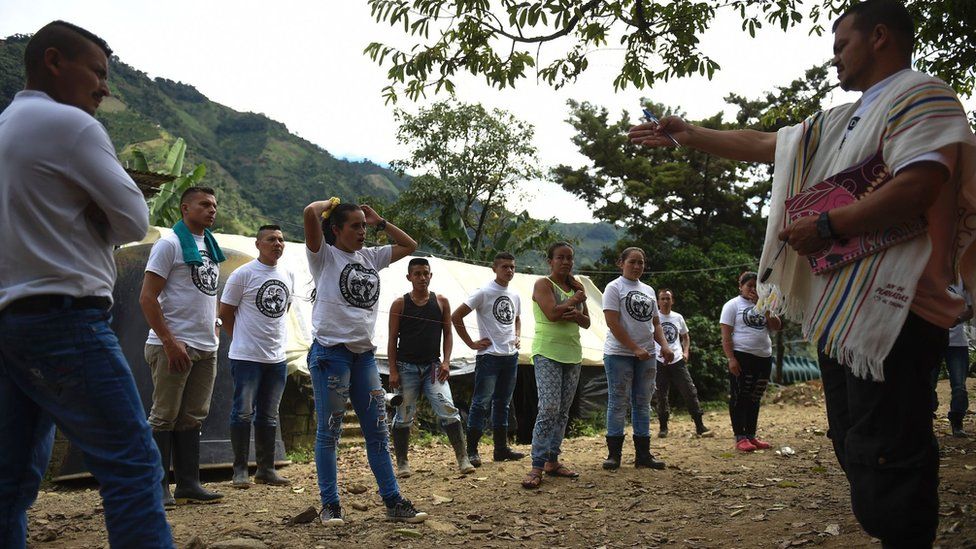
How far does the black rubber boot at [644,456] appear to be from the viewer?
7.51 m

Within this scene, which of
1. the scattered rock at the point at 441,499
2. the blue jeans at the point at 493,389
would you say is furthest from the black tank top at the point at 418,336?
the scattered rock at the point at 441,499

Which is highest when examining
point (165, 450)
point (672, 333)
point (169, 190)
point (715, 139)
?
point (169, 190)

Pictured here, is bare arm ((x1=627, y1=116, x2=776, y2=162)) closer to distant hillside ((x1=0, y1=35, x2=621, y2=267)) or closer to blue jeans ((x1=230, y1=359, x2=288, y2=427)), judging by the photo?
blue jeans ((x1=230, y1=359, x2=288, y2=427))

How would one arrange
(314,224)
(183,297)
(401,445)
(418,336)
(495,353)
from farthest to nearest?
(495,353) → (418,336) → (401,445) → (183,297) → (314,224)

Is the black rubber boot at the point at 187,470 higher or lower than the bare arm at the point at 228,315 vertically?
lower

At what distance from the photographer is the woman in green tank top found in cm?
700

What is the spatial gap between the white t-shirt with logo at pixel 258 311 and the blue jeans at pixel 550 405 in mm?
2365

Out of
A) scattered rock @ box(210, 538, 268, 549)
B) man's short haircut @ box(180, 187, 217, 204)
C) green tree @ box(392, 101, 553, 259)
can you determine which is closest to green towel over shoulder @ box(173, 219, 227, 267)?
man's short haircut @ box(180, 187, 217, 204)

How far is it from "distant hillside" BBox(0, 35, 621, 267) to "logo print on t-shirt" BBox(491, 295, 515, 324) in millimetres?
33434

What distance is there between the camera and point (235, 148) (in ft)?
213

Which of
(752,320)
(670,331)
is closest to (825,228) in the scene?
(752,320)

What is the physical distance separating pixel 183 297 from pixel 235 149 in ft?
205

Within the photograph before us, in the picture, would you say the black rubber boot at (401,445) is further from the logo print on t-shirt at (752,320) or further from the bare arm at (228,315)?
the logo print on t-shirt at (752,320)

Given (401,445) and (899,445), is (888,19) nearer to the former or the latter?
(899,445)
